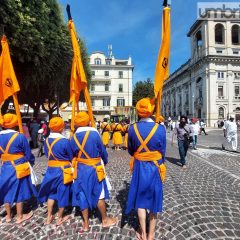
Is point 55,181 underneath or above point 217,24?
underneath

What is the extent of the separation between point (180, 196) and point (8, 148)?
3.59 m

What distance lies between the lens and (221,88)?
51812mm

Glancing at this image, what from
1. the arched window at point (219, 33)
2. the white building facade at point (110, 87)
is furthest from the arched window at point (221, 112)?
the white building facade at point (110, 87)

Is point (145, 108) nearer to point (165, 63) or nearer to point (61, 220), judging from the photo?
point (165, 63)

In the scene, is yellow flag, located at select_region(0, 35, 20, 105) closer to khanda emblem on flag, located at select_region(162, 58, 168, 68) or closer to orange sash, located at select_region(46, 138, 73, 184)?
orange sash, located at select_region(46, 138, 73, 184)

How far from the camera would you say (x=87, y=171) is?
3955 millimetres

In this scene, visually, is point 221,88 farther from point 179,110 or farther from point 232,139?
point 232,139

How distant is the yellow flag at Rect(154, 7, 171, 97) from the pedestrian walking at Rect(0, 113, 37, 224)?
249 centimetres

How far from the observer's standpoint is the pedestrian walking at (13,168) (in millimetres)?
4250

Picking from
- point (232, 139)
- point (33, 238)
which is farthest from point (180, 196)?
point (232, 139)

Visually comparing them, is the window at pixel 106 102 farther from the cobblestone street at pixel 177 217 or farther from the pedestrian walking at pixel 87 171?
the pedestrian walking at pixel 87 171

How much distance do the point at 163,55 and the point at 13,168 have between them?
3140 millimetres

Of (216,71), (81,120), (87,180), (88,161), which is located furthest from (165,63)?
(216,71)

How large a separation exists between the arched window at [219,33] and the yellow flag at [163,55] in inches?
2205
